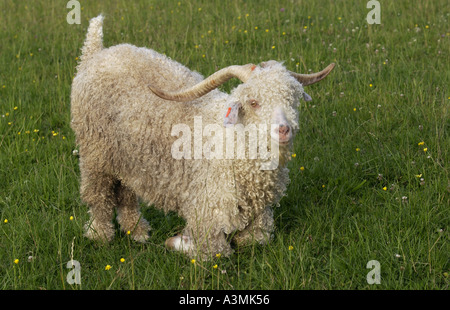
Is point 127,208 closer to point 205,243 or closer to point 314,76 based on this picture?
point 205,243

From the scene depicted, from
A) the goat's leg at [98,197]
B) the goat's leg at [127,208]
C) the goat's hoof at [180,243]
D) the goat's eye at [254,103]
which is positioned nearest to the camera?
the goat's eye at [254,103]

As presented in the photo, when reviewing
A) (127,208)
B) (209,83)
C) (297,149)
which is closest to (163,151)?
(209,83)

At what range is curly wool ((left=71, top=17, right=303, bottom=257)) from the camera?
351 cm

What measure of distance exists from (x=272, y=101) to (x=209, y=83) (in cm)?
45

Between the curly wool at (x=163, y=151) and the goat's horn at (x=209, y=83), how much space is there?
0.08 m

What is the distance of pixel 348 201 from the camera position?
4.16 meters

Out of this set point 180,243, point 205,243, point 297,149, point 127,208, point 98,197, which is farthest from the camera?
point 297,149

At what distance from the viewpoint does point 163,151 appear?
12.4 ft

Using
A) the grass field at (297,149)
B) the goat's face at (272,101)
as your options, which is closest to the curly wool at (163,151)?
the goat's face at (272,101)

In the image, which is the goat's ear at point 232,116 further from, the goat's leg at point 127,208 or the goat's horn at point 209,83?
the goat's leg at point 127,208

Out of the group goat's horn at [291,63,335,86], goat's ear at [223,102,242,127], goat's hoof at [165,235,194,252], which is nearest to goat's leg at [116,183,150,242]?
goat's hoof at [165,235,194,252]

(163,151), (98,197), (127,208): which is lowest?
(127,208)

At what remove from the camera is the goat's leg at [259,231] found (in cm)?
372

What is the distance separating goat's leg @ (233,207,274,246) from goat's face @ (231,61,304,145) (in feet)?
2.22
